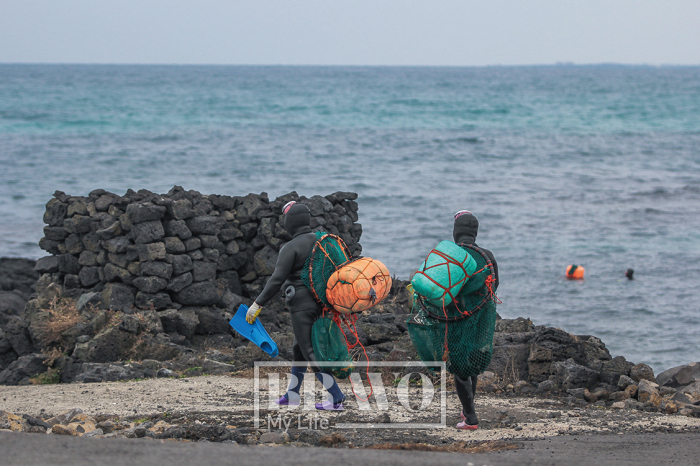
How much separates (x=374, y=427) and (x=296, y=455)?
1.77 m

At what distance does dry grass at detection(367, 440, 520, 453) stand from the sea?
6850 mm

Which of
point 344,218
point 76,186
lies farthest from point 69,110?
point 344,218

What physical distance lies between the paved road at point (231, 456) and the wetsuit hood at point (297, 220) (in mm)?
2262

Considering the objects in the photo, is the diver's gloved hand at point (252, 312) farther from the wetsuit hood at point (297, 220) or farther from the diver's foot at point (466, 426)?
the diver's foot at point (466, 426)

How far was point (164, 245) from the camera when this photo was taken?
10.2 m

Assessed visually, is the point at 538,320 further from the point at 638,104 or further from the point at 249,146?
the point at 638,104

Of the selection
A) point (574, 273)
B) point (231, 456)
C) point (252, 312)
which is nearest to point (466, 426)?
point (252, 312)

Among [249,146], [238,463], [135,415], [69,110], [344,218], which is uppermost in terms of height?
[69,110]

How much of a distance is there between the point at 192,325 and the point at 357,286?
477 centimetres

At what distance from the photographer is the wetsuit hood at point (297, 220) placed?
633 cm

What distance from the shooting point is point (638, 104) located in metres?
74.7

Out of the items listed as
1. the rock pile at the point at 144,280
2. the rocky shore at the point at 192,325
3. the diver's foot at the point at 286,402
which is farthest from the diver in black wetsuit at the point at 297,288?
the rock pile at the point at 144,280

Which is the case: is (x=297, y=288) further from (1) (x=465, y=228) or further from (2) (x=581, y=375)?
(2) (x=581, y=375)

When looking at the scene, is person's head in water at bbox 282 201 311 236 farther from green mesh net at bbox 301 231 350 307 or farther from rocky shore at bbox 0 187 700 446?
rocky shore at bbox 0 187 700 446
